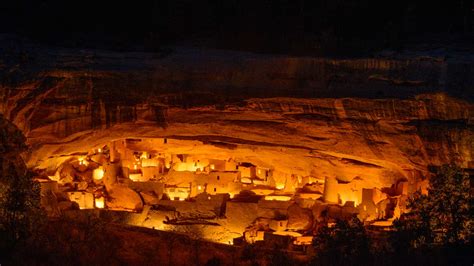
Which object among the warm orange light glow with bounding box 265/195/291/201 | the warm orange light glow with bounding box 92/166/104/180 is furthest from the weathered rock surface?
the warm orange light glow with bounding box 265/195/291/201

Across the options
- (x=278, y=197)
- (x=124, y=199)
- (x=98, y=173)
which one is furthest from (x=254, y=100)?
(x=98, y=173)

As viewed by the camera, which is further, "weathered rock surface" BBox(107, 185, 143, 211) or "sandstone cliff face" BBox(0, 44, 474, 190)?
"weathered rock surface" BBox(107, 185, 143, 211)

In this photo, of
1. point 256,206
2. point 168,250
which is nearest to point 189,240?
point 168,250

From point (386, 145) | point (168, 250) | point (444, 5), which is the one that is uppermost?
point (444, 5)

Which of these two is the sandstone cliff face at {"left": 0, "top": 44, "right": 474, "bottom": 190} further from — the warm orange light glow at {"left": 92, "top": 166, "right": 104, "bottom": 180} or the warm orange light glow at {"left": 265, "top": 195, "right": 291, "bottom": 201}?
the warm orange light glow at {"left": 92, "top": 166, "right": 104, "bottom": 180}

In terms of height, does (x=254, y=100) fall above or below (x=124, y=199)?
above

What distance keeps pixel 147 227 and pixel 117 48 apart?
4301 millimetres

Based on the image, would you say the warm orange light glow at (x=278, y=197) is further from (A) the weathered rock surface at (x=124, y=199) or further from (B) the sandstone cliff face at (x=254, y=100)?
(A) the weathered rock surface at (x=124, y=199)

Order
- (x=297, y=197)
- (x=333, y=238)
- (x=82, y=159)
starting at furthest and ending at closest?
1. (x=82, y=159)
2. (x=297, y=197)
3. (x=333, y=238)

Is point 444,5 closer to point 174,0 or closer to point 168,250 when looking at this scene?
point 174,0

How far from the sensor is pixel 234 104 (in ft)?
54.7

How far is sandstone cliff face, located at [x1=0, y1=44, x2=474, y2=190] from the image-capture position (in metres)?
15.6

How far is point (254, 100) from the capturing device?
16.5m

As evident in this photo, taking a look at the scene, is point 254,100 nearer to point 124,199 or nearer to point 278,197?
point 278,197
